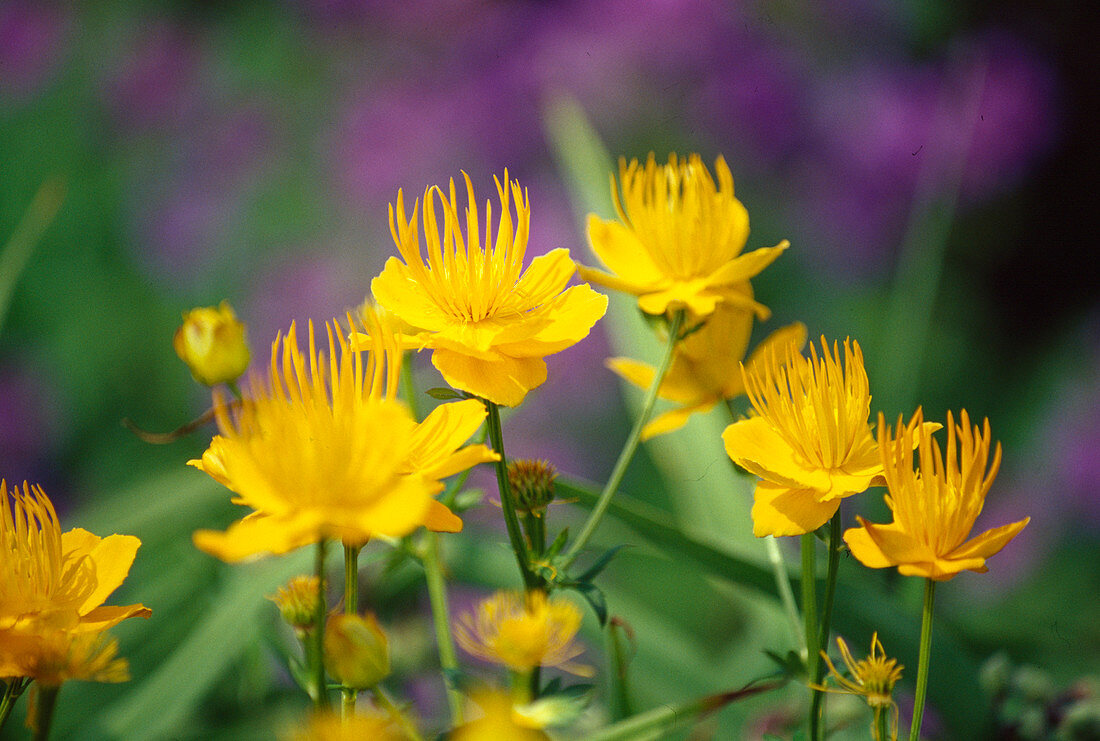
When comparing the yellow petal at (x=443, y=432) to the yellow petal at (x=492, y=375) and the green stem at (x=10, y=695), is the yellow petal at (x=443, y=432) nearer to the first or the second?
the yellow petal at (x=492, y=375)

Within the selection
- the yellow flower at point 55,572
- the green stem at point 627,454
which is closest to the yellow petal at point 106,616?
the yellow flower at point 55,572

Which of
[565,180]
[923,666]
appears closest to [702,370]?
[923,666]

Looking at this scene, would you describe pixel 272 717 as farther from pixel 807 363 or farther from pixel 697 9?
pixel 697 9

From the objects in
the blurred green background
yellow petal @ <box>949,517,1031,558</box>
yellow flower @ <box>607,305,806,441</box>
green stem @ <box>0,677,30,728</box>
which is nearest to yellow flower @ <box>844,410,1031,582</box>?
yellow petal @ <box>949,517,1031,558</box>

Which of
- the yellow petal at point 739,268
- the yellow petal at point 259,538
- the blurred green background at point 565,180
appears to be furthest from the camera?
the blurred green background at point 565,180

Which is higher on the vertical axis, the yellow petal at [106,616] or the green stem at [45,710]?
the yellow petal at [106,616]

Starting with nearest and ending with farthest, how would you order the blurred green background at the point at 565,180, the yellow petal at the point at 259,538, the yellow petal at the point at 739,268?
the yellow petal at the point at 259,538 → the yellow petal at the point at 739,268 → the blurred green background at the point at 565,180

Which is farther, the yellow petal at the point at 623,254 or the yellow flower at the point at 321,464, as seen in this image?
the yellow petal at the point at 623,254

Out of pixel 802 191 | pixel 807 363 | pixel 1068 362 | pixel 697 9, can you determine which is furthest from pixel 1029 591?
pixel 807 363
